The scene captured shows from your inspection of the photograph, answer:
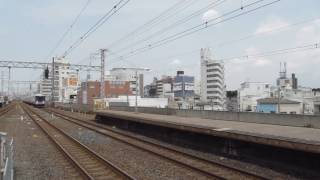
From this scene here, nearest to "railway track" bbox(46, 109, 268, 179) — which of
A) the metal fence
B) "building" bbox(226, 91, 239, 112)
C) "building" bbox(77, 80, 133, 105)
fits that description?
the metal fence

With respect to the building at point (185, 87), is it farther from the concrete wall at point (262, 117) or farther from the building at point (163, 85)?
the concrete wall at point (262, 117)

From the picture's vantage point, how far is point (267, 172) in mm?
14422

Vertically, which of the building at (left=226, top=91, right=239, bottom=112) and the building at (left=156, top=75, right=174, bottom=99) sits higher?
the building at (left=156, top=75, right=174, bottom=99)

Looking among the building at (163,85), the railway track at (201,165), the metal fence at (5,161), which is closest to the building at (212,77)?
the building at (163,85)

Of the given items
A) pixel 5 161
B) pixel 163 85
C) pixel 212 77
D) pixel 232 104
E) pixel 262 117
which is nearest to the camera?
pixel 5 161

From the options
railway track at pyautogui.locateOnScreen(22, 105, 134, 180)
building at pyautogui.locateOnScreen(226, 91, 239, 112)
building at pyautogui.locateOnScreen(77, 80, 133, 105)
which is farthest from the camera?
building at pyautogui.locateOnScreen(77, 80, 133, 105)

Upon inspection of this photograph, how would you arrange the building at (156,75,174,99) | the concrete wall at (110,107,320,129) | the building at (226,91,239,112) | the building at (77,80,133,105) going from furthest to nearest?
1. the building at (156,75,174,99)
2. the building at (77,80,133,105)
3. the building at (226,91,239,112)
4. the concrete wall at (110,107,320,129)

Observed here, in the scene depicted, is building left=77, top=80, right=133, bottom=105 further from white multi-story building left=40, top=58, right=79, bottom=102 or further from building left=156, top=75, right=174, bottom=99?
building left=156, top=75, right=174, bottom=99

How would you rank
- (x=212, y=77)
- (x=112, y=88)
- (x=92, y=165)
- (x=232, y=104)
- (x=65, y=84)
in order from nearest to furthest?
(x=92, y=165) → (x=232, y=104) → (x=212, y=77) → (x=112, y=88) → (x=65, y=84)

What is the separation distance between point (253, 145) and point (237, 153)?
0.95 m

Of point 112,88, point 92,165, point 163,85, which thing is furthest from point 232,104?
point 163,85

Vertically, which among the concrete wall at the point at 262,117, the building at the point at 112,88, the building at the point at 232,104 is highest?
the building at the point at 112,88

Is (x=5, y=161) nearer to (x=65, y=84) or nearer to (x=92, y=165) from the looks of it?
(x=92, y=165)

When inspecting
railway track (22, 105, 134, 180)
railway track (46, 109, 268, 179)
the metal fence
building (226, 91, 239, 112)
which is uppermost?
building (226, 91, 239, 112)
